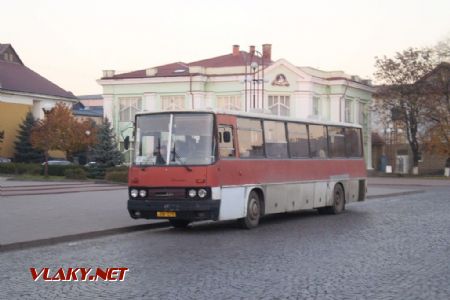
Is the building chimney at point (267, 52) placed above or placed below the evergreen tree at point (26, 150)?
above

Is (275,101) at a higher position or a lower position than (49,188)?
higher

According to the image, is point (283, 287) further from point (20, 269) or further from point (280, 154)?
point (280, 154)

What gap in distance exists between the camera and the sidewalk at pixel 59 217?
1592 cm

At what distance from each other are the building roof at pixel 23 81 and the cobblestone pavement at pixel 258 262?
52.4 m

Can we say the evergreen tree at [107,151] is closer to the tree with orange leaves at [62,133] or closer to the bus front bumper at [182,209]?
the tree with orange leaves at [62,133]

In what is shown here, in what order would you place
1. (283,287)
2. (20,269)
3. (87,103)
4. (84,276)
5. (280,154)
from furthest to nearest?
1. (87,103)
2. (280,154)
3. (20,269)
4. (84,276)
5. (283,287)

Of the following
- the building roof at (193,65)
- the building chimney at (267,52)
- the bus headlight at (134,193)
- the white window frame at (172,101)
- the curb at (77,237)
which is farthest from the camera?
the building chimney at (267,52)

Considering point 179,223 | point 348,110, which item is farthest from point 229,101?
point 179,223

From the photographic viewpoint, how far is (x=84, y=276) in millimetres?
10766

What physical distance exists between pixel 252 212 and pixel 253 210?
11cm

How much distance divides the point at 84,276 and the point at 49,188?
25.1 metres

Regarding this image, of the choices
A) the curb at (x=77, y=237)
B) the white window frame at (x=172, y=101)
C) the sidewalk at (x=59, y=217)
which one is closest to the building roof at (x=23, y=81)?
the white window frame at (x=172, y=101)

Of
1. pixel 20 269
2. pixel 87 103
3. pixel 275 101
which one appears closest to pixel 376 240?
pixel 20 269

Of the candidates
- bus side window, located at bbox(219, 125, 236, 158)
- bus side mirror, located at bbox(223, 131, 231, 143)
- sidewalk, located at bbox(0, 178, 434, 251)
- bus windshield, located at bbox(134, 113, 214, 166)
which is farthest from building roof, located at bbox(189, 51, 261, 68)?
bus windshield, located at bbox(134, 113, 214, 166)
